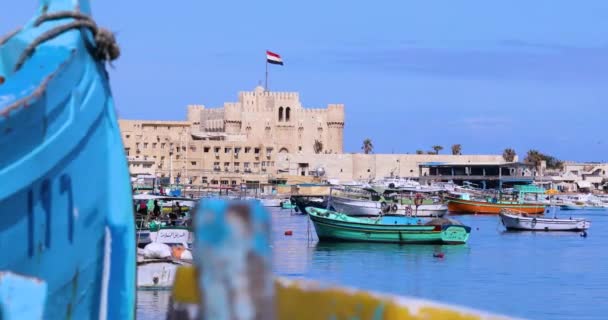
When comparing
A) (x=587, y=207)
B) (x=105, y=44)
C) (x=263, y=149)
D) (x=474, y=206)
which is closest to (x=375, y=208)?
(x=474, y=206)

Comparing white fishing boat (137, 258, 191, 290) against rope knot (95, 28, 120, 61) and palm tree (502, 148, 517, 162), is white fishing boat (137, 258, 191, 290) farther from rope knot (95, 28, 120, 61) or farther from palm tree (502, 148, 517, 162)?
palm tree (502, 148, 517, 162)

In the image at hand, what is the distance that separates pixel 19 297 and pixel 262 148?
4172 inches

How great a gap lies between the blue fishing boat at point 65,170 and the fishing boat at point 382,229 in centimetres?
3405

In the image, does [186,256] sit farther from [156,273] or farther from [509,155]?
[509,155]

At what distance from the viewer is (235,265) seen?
267 cm

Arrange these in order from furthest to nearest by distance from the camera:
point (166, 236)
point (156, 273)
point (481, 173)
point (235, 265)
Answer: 1. point (481, 173)
2. point (166, 236)
3. point (156, 273)
4. point (235, 265)

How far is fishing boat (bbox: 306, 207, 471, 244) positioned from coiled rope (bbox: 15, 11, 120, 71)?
33.9 metres

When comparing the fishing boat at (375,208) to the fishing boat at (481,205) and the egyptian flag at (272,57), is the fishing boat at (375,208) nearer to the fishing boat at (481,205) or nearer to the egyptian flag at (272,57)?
the fishing boat at (481,205)

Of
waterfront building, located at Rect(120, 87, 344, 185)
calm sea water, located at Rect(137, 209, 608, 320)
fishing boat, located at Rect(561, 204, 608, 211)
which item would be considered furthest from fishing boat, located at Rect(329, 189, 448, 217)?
waterfront building, located at Rect(120, 87, 344, 185)

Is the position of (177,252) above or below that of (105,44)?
below

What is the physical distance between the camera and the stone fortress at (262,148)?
109188 mm

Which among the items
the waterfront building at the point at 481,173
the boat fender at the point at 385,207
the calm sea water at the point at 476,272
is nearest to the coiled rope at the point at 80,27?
the calm sea water at the point at 476,272

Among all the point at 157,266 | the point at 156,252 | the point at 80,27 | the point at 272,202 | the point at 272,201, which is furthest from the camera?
the point at 272,201

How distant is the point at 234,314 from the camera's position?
2.68 metres
